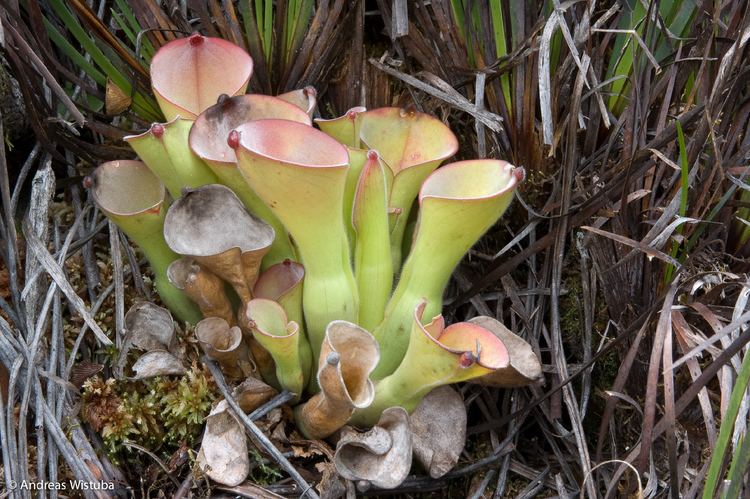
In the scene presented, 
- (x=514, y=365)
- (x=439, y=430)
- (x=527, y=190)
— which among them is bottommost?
(x=439, y=430)

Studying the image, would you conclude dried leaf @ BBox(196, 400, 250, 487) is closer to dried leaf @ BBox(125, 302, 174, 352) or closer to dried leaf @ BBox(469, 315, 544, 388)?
dried leaf @ BBox(125, 302, 174, 352)

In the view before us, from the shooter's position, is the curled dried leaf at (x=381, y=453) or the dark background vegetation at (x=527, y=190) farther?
the dark background vegetation at (x=527, y=190)

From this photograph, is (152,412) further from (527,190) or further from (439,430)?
(527,190)

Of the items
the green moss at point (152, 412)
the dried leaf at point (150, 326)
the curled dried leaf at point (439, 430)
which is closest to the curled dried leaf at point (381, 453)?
the curled dried leaf at point (439, 430)

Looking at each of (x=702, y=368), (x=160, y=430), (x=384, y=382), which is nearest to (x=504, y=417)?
(x=384, y=382)

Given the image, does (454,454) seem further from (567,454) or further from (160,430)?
(160,430)

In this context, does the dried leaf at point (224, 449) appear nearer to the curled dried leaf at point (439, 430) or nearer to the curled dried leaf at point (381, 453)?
the curled dried leaf at point (381, 453)

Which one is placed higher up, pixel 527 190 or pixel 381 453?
pixel 527 190

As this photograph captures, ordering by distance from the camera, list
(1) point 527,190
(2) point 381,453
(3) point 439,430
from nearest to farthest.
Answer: (2) point 381,453 < (3) point 439,430 < (1) point 527,190

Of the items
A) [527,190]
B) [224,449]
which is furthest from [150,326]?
[527,190]
